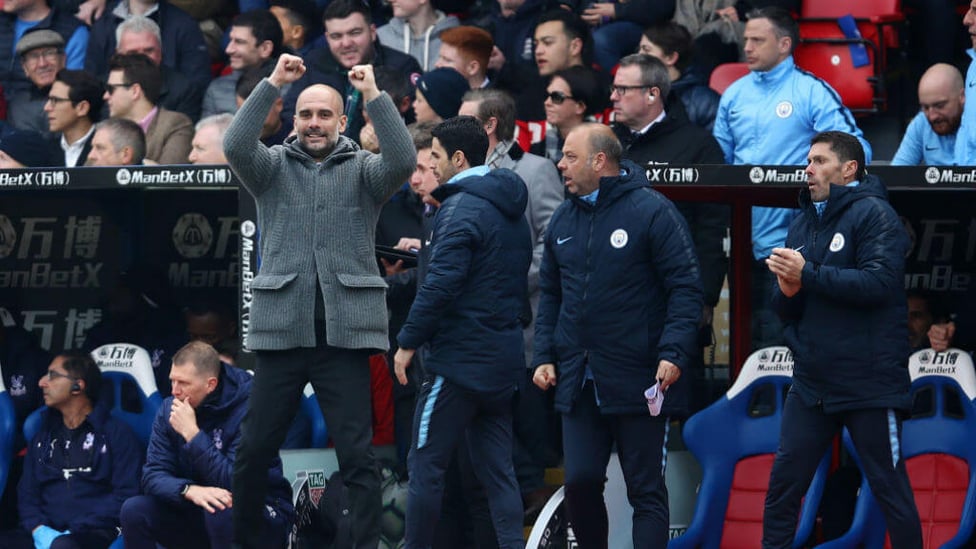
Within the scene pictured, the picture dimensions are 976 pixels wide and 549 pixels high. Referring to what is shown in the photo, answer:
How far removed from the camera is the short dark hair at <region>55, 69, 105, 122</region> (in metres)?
10.8

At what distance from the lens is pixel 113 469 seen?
9.03 metres

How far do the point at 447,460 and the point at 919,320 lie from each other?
101 inches

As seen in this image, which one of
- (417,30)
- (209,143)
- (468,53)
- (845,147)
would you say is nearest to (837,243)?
(845,147)

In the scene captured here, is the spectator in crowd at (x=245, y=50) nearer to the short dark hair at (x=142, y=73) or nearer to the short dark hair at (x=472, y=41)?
the short dark hair at (x=142, y=73)

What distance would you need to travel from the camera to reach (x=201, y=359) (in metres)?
8.41

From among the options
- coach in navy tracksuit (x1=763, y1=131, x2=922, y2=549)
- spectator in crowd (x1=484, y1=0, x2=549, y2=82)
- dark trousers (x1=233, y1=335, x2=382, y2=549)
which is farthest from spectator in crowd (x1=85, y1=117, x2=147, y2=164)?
coach in navy tracksuit (x1=763, y1=131, x2=922, y2=549)

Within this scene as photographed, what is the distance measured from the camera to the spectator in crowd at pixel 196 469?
26.8ft

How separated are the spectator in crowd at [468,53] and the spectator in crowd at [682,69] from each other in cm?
85

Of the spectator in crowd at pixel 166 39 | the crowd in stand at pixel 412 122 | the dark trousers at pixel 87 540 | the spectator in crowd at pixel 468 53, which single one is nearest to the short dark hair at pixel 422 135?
the crowd in stand at pixel 412 122

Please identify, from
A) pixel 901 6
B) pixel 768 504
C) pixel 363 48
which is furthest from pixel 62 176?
pixel 901 6

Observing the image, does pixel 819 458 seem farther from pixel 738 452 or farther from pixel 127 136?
pixel 127 136

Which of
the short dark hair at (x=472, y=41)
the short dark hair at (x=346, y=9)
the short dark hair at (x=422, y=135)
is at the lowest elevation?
the short dark hair at (x=422, y=135)

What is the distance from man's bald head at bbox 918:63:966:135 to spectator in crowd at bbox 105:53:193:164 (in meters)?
3.94

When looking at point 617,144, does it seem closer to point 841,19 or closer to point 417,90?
point 417,90
